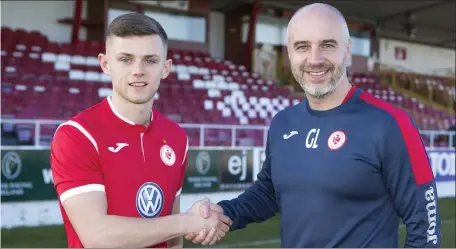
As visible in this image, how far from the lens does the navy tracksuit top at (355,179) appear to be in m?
1.88

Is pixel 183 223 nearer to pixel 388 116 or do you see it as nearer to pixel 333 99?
pixel 333 99

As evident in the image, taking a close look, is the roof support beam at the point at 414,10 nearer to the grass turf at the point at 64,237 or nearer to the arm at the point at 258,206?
the grass turf at the point at 64,237

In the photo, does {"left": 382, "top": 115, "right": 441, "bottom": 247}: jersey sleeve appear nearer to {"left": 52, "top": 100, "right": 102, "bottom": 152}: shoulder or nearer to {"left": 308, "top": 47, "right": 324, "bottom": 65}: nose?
{"left": 308, "top": 47, "right": 324, "bottom": 65}: nose

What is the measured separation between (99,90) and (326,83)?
11.5 meters

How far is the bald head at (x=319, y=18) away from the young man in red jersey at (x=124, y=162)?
23.1 inches

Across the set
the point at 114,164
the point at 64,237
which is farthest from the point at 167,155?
the point at 64,237

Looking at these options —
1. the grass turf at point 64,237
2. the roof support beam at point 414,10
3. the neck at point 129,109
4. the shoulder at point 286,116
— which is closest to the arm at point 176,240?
the neck at point 129,109

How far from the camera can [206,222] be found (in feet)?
7.72

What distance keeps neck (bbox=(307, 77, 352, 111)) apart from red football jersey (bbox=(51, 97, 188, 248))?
0.70m

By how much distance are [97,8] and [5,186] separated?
10.9 meters

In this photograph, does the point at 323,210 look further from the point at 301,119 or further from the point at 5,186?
the point at 5,186

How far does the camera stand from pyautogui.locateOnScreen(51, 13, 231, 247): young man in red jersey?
6.56 ft

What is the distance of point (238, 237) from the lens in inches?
266

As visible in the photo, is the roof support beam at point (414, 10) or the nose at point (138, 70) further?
the roof support beam at point (414, 10)
